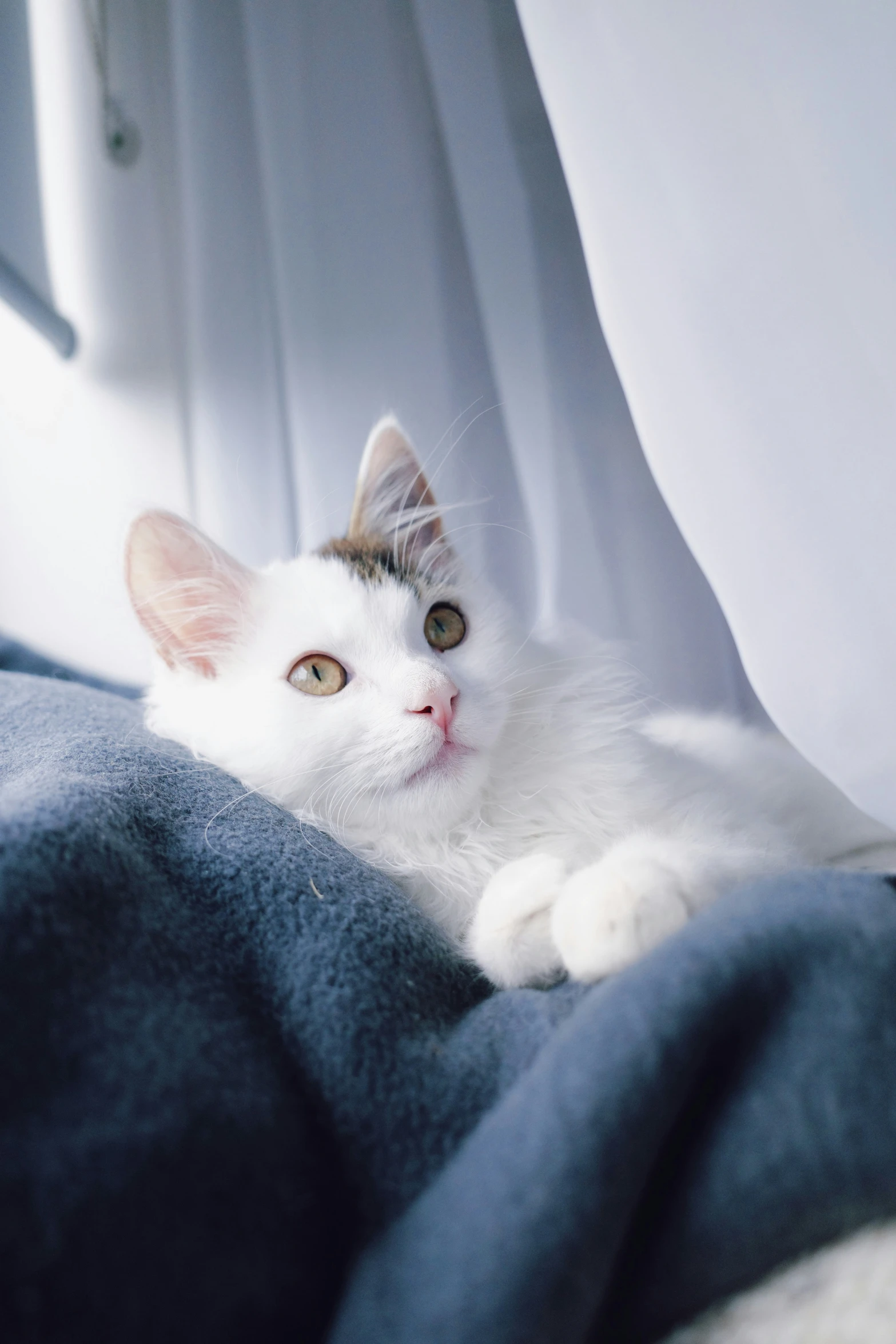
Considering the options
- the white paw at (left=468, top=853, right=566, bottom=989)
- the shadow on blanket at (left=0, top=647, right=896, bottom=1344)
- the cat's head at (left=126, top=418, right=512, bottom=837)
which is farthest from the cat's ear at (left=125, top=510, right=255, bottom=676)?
the white paw at (left=468, top=853, right=566, bottom=989)

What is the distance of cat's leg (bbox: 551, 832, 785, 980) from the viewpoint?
56 centimetres

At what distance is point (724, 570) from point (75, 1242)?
0.75 metres

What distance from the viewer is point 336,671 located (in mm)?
860

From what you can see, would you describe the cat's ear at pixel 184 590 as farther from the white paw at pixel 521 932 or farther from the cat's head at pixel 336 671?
the white paw at pixel 521 932

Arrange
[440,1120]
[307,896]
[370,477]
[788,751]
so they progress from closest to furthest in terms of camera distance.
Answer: [440,1120], [307,896], [370,477], [788,751]

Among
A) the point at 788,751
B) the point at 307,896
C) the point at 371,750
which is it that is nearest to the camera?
the point at 307,896

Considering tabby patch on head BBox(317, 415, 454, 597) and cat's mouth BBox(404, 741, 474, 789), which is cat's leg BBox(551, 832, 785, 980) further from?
tabby patch on head BBox(317, 415, 454, 597)

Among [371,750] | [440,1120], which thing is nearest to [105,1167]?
[440,1120]

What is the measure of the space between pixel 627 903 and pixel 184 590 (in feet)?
2.14

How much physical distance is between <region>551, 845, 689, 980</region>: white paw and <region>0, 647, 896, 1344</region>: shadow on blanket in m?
0.04

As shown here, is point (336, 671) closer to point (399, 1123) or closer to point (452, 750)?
point (452, 750)

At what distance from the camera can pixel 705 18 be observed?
685 mm

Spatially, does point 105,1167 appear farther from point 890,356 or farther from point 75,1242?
point 890,356

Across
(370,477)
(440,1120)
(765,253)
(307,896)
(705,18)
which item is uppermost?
(705,18)
